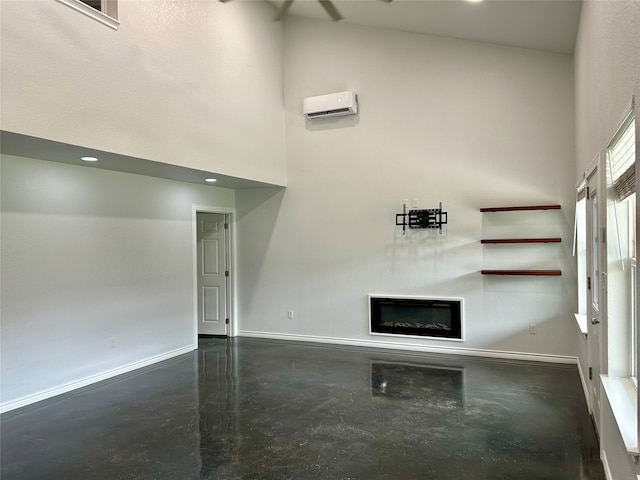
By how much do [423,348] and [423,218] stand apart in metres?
1.73

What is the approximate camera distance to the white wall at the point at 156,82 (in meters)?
3.14

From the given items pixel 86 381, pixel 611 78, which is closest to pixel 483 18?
pixel 611 78

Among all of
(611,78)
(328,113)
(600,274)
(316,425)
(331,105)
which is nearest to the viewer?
(611,78)

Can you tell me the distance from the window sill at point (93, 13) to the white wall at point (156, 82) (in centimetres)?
4

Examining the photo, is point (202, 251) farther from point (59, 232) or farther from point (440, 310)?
point (440, 310)

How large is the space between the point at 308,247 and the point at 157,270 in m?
2.12

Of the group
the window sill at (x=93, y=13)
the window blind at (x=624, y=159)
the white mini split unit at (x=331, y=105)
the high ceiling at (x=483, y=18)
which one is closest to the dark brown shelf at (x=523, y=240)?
the high ceiling at (x=483, y=18)

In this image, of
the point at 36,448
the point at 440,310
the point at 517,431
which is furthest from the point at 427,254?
the point at 36,448

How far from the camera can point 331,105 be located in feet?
19.4

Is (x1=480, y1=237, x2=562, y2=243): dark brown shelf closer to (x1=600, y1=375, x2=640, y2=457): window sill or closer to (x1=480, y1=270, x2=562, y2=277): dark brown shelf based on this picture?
(x1=480, y1=270, x2=562, y2=277): dark brown shelf

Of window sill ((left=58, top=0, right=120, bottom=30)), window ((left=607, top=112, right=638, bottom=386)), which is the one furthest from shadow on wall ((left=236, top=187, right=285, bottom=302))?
window ((left=607, top=112, right=638, bottom=386))

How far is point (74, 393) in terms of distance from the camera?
4.25 m

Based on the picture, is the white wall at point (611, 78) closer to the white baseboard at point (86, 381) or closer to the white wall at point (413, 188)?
the white wall at point (413, 188)

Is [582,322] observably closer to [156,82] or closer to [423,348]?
[423,348]
